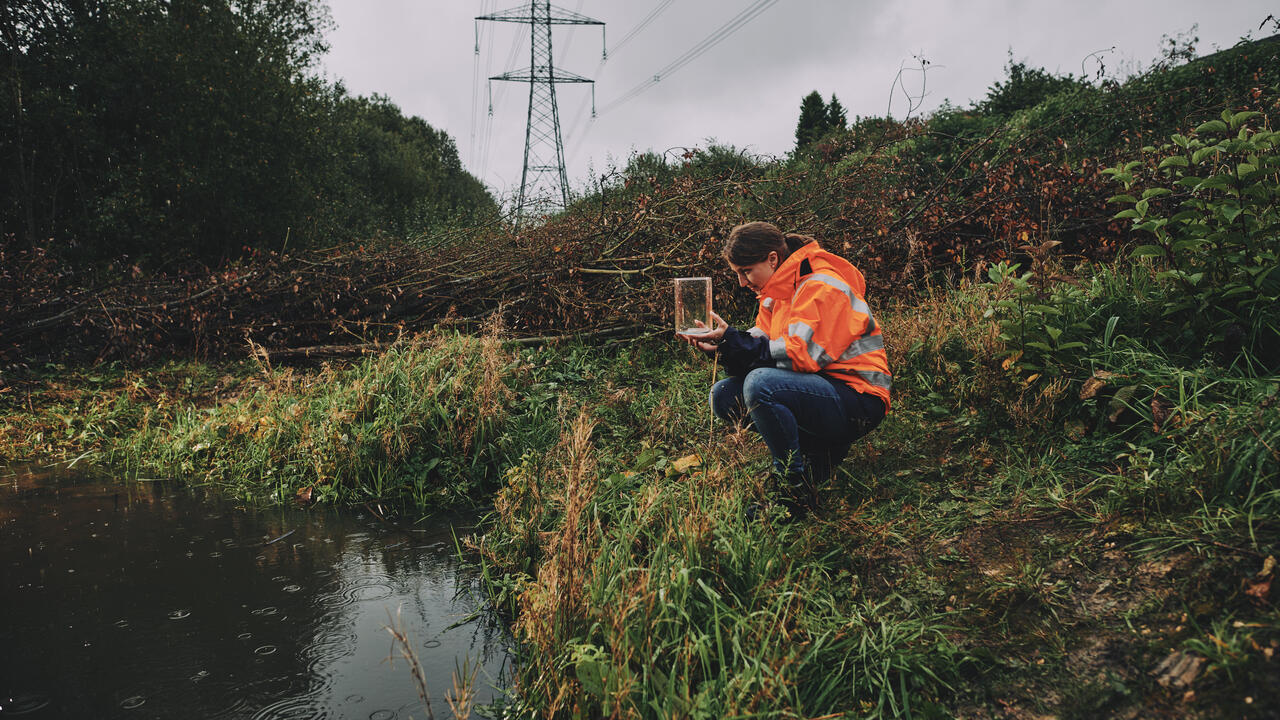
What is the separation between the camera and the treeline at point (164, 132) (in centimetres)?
1255

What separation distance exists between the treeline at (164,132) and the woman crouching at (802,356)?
6.41 m

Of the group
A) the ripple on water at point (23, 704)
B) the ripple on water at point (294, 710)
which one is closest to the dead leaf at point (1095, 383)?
the ripple on water at point (294, 710)

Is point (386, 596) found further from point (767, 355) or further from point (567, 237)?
point (567, 237)

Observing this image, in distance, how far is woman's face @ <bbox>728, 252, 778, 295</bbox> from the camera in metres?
3.33

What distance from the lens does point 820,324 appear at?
3061 millimetres

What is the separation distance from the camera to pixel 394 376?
5.34 m

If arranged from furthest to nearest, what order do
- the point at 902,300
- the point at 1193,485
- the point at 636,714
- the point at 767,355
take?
1. the point at 902,300
2. the point at 767,355
3. the point at 1193,485
4. the point at 636,714

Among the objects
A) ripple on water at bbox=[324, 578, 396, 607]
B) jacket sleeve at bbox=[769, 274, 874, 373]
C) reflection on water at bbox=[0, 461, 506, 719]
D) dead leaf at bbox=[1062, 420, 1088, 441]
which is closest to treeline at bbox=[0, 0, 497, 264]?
reflection on water at bbox=[0, 461, 506, 719]

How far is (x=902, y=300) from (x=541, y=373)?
344 cm

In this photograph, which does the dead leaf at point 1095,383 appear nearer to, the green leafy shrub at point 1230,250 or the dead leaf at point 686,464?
the green leafy shrub at point 1230,250

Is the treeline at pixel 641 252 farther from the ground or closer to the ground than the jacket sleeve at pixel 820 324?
farther from the ground

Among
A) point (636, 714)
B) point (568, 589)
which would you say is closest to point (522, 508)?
point (568, 589)

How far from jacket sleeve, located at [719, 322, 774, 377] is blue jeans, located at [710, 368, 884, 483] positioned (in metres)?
0.09

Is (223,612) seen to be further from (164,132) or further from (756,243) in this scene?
(164,132)
